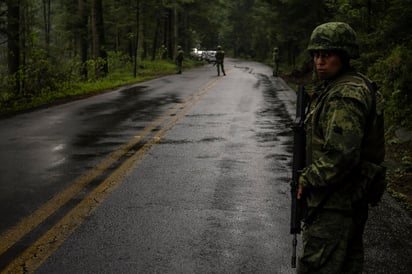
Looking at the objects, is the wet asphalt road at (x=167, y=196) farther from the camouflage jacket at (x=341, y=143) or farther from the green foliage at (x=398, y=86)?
the green foliage at (x=398, y=86)

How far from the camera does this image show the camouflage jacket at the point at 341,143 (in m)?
2.68

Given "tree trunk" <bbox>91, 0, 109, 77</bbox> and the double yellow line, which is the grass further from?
the double yellow line

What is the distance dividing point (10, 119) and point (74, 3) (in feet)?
105

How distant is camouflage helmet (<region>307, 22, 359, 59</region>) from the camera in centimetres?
284

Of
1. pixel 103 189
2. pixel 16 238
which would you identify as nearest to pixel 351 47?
pixel 16 238

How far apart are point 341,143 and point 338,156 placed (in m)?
0.07

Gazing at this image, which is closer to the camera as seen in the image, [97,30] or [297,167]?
[297,167]

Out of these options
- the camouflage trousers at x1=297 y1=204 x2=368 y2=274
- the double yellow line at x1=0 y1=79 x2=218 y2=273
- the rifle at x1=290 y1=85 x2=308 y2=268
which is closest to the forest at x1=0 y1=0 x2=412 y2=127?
the double yellow line at x1=0 y1=79 x2=218 y2=273

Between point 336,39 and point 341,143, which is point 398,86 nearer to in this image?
point 336,39

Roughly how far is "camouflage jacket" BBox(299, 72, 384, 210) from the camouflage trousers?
0.24 feet

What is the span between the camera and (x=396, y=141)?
32.7ft

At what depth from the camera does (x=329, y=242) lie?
9.22ft

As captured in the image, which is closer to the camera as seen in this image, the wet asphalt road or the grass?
the wet asphalt road

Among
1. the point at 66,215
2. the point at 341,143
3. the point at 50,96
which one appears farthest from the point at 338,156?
the point at 50,96
